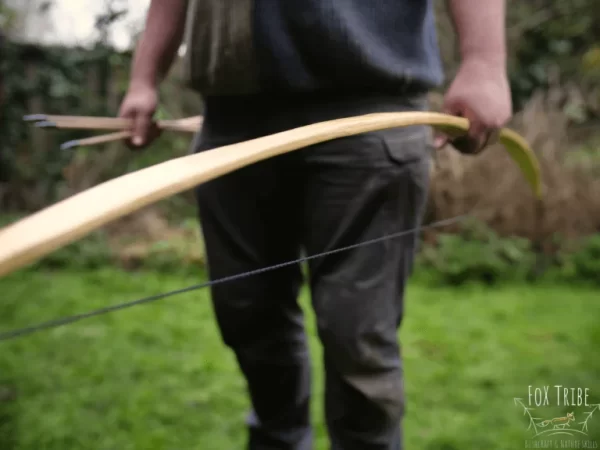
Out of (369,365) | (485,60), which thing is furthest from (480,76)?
(369,365)

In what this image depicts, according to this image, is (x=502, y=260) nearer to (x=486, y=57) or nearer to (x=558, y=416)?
(x=558, y=416)

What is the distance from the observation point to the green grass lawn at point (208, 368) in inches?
65.2

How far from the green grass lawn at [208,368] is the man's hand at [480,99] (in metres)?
1.04

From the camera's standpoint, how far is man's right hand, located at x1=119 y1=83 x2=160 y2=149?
117cm

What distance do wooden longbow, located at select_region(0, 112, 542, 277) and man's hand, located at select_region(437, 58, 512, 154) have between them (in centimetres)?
11

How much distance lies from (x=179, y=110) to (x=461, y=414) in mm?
3578

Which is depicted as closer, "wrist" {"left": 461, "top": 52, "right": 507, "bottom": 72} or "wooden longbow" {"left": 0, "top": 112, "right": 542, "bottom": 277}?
"wooden longbow" {"left": 0, "top": 112, "right": 542, "bottom": 277}

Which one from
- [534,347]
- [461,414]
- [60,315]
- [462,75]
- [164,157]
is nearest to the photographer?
[462,75]

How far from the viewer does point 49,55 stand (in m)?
4.36

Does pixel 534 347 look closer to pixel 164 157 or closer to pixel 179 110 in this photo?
pixel 164 157

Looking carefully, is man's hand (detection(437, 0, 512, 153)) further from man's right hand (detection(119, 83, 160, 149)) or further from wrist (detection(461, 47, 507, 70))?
man's right hand (detection(119, 83, 160, 149))

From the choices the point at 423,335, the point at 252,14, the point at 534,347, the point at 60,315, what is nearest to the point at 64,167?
the point at 60,315

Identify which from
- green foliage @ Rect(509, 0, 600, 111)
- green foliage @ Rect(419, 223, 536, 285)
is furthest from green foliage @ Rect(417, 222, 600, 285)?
green foliage @ Rect(509, 0, 600, 111)

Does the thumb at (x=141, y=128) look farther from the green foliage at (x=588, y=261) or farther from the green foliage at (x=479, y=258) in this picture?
the green foliage at (x=588, y=261)
